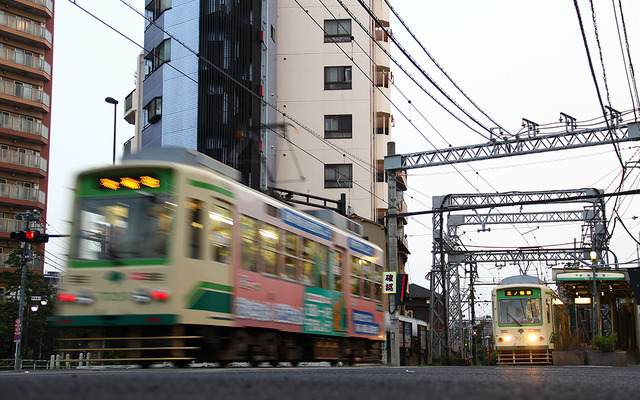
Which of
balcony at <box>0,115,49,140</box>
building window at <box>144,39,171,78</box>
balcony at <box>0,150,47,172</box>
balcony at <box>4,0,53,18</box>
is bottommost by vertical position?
balcony at <box>0,150,47,172</box>

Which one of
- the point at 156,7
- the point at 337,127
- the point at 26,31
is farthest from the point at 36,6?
the point at 337,127

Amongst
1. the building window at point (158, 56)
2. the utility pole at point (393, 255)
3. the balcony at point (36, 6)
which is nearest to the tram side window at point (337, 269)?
the utility pole at point (393, 255)

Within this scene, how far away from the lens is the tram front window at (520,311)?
29.1 metres

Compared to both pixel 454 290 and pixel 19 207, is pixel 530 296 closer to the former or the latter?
pixel 454 290

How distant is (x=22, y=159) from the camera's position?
4941 centimetres

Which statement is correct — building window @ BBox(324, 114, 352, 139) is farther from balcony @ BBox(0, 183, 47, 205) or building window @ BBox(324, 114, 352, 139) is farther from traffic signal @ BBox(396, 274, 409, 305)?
balcony @ BBox(0, 183, 47, 205)

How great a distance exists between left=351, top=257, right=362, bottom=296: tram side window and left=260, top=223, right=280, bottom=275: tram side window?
464cm

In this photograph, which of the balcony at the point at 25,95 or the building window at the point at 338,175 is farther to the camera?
the balcony at the point at 25,95

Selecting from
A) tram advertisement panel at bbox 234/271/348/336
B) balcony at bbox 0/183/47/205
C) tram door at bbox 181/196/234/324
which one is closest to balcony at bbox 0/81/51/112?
balcony at bbox 0/183/47/205

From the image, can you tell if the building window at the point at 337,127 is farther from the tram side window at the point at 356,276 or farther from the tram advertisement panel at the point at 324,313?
the tram advertisement panel at the point at 324,313

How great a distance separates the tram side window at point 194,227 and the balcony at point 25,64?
138 feet

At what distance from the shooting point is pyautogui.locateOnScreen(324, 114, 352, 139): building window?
42.8 m

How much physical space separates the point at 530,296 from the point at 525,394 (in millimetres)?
25395

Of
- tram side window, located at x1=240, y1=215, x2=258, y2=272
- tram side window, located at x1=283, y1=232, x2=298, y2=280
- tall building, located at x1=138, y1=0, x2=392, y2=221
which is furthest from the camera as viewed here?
tall building, located at x1=138, y1=0, x2=392, y2=221
